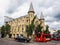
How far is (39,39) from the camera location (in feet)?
130

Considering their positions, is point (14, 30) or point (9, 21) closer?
point (14, 30)

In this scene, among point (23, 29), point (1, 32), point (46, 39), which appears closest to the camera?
point (46, 39)

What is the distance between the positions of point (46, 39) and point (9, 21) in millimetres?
34035

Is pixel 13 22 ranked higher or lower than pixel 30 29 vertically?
higher

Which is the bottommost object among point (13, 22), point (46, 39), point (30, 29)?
point (46, 39)

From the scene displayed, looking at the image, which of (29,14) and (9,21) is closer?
(29,14)

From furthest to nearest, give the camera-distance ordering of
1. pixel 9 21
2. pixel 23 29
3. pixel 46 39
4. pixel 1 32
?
pixel 9 21
pixel 1 32
pixel 23 29
pixel 46 39

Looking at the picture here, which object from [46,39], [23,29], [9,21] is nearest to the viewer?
[46,39]

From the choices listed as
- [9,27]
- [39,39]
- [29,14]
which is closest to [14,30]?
[9,27]

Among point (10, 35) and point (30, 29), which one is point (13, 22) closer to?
point (10, 35)

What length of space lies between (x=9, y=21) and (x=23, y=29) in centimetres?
1306

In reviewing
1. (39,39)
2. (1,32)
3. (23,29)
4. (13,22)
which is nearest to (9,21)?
(13,22)

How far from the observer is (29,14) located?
6025 centimetres

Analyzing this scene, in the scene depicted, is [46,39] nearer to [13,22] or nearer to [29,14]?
[29,14]
